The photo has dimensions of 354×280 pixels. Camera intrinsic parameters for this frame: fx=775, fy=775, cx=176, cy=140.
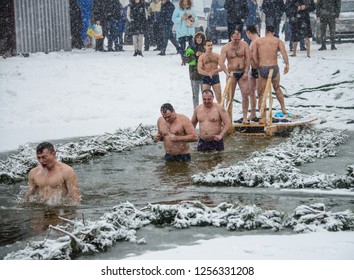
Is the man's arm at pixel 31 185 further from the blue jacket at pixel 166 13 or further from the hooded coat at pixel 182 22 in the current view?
the blue jacket at pixel 166 13

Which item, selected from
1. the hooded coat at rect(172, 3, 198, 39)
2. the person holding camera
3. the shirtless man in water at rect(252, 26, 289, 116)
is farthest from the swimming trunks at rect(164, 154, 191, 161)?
the hooded coat at rect(172, 3, 198, 39)

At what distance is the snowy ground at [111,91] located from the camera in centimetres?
1411

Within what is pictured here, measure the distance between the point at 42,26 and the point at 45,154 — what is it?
37.8ft

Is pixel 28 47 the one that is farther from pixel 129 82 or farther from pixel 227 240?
pixel 227 240

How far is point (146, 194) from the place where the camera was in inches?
338

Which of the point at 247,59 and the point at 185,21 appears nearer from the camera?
the point at 247,59

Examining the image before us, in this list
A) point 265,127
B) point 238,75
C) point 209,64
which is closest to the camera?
point 265,127

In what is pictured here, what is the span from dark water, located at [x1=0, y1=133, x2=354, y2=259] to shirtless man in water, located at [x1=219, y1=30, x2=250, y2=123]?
161 centimetres

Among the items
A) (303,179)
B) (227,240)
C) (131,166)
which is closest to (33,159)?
(131,166)

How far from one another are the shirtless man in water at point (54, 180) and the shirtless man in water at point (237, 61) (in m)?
5.48

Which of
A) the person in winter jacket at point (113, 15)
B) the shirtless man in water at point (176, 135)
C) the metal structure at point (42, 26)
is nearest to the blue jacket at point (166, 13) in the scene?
the person in winter jacket at point (113, 15)

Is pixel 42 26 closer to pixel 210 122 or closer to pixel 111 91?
pixel 111 91

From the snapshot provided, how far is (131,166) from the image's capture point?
10.6 m

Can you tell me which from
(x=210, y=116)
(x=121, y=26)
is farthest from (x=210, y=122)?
(x=121, y=26)
